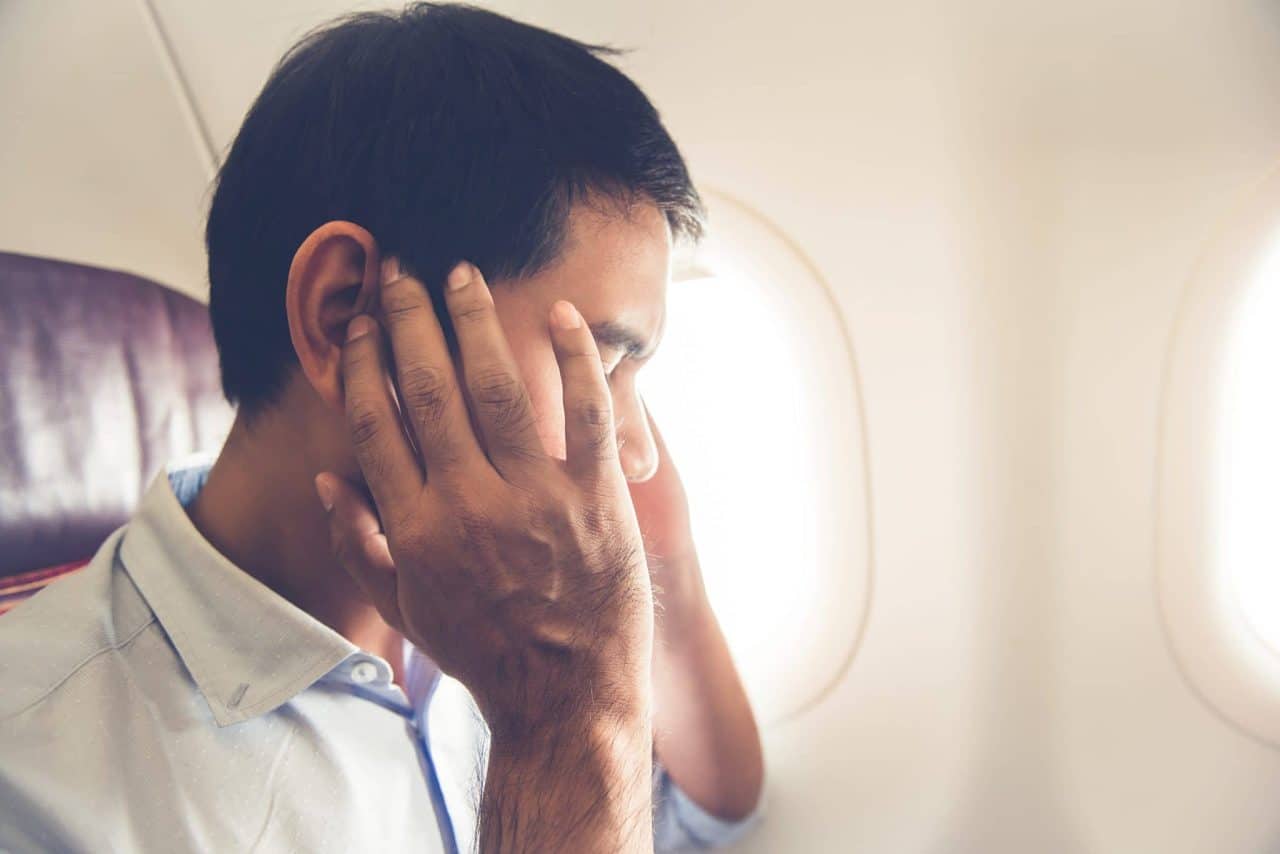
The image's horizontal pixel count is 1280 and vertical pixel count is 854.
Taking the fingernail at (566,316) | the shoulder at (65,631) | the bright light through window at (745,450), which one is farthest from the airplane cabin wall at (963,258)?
the shoulder at (65,631)

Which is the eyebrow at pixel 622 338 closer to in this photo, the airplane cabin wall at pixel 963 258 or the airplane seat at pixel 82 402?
the airplane cabin wall at pixel 963 258

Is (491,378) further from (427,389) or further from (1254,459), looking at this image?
(1254,459)

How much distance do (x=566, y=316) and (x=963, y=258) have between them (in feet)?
2.43

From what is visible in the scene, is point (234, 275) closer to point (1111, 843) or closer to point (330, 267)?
point (330, 267)

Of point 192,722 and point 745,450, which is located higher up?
point 192,722

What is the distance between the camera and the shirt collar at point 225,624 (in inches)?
32.0

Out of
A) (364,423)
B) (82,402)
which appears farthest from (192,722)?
(82,402)

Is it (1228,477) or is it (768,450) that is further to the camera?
(768,450)

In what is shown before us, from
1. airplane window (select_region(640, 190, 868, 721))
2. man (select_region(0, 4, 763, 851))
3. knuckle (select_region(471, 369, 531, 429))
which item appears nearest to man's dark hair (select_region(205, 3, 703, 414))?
man (select_region(0, 4, 763, 851))

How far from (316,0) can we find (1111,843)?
1884 millimetres

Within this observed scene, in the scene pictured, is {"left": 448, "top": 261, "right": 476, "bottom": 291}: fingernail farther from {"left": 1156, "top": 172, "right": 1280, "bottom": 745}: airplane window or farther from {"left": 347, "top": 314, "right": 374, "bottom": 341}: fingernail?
{"left": 1156, "top": 172, "right": 1280, "bottom": 745}: airplane window

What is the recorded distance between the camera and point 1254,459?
3.98ft

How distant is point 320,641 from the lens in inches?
33.9

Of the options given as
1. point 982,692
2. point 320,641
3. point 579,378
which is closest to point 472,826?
point 320,641
